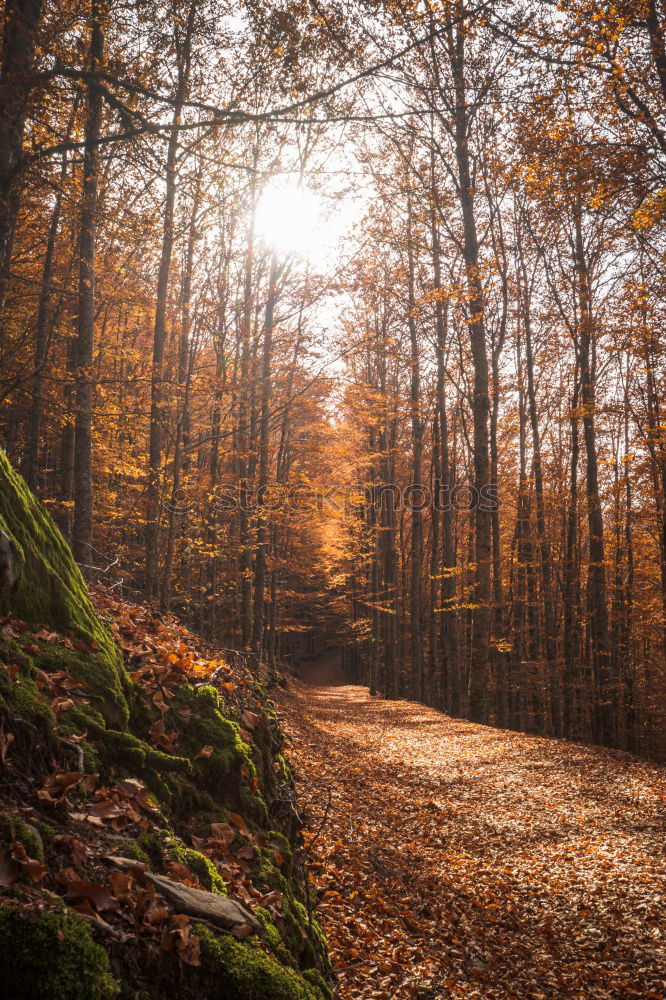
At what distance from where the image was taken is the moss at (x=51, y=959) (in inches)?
64.3

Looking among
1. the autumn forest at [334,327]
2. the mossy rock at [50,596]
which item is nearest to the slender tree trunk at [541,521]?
the autumn forest at [334,327]

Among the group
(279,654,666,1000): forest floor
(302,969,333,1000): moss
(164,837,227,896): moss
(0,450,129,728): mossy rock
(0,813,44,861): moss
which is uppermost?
(0,450,129,728): mossy rock

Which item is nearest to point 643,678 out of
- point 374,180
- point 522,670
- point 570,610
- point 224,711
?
point 522,670

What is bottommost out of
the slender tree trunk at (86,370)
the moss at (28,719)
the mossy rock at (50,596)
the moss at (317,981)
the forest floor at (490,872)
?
the forest floor at (490,872)

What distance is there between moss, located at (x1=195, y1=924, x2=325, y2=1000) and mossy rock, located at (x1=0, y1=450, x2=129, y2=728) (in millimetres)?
1418

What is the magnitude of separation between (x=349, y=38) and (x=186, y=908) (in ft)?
26.6

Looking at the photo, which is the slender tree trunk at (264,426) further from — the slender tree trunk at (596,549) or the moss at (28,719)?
the moss at (28,719)

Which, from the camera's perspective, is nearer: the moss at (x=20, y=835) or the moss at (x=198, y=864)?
the moss at (x=20, y=835)

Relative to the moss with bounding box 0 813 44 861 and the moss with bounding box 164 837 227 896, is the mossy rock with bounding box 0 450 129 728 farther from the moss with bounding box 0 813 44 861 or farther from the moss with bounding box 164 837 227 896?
the moss with bounding box 0 813 44 861

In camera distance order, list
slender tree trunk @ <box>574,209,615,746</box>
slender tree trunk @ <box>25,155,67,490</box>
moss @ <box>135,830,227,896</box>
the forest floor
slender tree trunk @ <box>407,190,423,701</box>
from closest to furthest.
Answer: moss @ <box>135,830,227,896</box> → the forest floor → slender tree trunk @ <box>25,155,67,490</box> → slender tree trunk @ <box>574,209,615,746</box> → slender tree trunk @ <box>407,190,423,701</box>

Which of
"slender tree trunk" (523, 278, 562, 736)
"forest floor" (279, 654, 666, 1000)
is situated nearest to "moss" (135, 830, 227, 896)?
"forest floor" (279, 654, 666, 1000)

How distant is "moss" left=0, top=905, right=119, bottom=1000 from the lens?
1.63 meters

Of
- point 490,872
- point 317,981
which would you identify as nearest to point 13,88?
point 317,981

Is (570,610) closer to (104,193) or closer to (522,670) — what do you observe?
(522,670)
